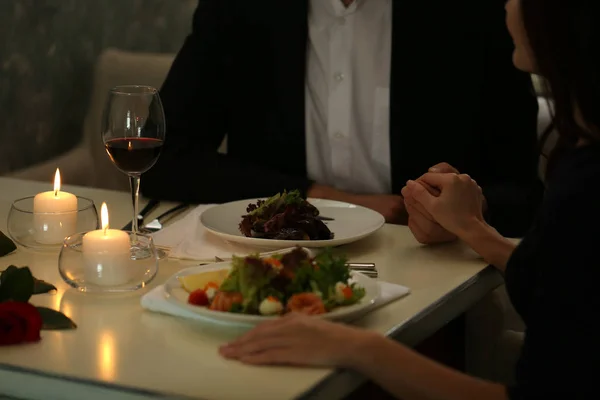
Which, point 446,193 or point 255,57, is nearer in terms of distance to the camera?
point 446,193

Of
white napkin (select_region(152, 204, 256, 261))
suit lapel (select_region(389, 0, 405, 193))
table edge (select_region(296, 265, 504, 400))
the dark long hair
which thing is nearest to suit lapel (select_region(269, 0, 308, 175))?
suit lapel (select_region(389, 0, 405, 193))

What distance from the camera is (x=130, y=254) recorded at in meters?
1.31

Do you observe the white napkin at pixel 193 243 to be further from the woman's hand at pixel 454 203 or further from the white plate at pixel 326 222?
the woman's hand at pixel 454 203

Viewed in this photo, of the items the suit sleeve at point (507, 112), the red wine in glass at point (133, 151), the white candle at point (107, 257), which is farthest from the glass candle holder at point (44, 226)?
the suit sleeve at point (507, 112)

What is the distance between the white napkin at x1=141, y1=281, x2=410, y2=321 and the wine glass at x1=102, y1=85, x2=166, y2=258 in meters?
0.24

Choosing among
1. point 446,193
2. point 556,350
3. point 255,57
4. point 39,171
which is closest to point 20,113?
point 39,171

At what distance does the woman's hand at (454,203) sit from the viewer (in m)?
1.53

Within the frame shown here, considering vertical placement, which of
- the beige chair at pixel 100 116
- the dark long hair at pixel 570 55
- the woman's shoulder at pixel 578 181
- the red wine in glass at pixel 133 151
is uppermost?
the dark long hair at pixel 570 55

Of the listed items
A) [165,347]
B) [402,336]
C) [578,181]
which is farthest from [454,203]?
[165,347]

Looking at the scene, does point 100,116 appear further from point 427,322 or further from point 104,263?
point 427,322

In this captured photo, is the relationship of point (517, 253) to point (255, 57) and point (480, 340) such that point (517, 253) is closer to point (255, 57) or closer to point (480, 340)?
point (480, 340)

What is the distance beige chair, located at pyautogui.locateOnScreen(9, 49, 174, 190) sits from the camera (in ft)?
9.36

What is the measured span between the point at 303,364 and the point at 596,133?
43cm

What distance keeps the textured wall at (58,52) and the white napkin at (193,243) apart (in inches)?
60.0
